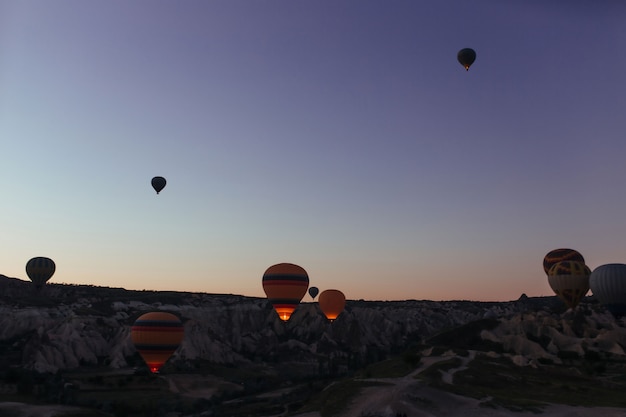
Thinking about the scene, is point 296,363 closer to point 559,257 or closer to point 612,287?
point 559,257

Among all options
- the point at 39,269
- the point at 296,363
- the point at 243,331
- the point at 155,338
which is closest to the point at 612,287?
the point at 155,338

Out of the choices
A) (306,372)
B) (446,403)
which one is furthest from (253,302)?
(446,403)

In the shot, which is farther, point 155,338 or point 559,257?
point 559,257

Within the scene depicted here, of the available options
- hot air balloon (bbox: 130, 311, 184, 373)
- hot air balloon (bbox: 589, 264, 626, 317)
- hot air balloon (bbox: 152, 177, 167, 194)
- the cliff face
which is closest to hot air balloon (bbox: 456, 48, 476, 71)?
hot air balloon (bbox: 589, 264, 626, 317)

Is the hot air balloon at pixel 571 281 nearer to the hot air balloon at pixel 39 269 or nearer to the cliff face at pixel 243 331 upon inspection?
the cliff face at pixel 243 331

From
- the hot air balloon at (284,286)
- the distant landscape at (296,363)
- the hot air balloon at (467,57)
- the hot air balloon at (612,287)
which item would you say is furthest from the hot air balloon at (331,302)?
the hot air balloon at (467,57)

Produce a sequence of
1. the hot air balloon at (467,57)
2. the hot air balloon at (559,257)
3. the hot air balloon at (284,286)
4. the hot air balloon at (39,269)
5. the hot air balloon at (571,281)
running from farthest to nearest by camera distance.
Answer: the hot air balloon at (39,269), the hot air balloon at (559,257), the hot air balloon at (571,281), the hot air balloon at (284,286), the hot air balloon at (467,57)
